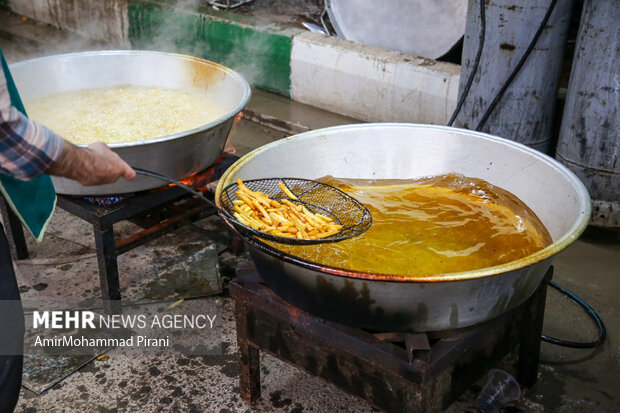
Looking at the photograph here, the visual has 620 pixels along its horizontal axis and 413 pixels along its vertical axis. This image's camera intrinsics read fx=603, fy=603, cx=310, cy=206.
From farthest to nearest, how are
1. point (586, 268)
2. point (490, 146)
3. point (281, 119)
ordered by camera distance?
point (281, 119) → point (586, 268) → point (490, 146)

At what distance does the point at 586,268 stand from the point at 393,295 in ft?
8.23

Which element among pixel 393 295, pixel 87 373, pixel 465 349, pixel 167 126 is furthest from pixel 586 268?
pixel 87 373

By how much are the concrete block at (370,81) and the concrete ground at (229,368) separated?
77.0 inches

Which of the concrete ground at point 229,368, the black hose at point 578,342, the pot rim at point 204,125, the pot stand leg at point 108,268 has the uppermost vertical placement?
the pot rim at point 204,125

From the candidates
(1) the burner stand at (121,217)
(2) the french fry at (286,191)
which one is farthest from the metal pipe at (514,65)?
(2) the french fry at (286,191)

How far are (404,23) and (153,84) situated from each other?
326 centimetres

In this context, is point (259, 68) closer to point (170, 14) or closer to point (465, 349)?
point (170, 14)

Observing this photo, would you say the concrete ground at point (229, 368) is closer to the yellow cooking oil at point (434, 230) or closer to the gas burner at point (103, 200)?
the gas burner at point (103, 200)

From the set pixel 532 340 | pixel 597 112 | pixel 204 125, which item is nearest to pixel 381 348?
pixel 532 340

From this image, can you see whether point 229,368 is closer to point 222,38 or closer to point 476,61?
point 476,61

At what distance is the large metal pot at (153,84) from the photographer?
3.10 metres

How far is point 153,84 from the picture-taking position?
4.11 m

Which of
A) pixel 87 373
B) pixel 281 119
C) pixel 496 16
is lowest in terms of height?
pixel 87 373

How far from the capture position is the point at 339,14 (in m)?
6.86
